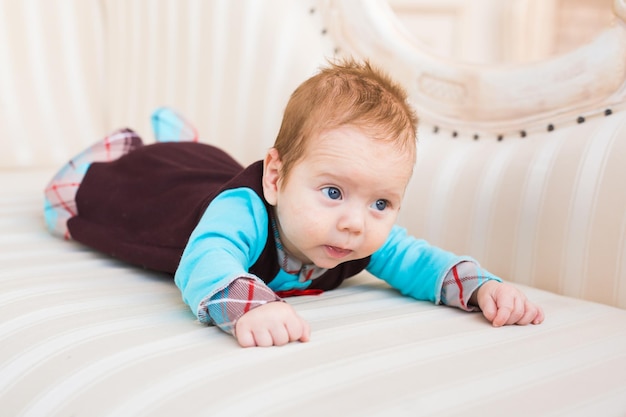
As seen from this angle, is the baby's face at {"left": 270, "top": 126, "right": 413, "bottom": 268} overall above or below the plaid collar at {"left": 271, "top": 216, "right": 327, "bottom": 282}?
above

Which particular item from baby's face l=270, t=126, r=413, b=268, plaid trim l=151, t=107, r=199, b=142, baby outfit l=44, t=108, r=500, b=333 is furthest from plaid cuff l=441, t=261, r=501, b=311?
plaid trim l=151, t=107, r=199, b=142

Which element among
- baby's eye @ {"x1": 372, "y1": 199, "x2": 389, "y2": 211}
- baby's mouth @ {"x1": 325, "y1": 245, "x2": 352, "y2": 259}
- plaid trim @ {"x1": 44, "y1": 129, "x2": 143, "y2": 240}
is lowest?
plaid trim @ {"x1": 44, "y1": 129, "x2": 143, "y2": 240}

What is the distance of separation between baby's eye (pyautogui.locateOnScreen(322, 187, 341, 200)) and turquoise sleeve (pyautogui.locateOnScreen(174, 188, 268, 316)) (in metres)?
0.13

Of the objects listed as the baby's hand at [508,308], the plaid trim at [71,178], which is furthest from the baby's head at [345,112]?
the plaid trim at [71,178]

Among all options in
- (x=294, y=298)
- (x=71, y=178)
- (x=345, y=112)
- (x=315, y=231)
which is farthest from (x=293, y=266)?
(x=71, y=178)

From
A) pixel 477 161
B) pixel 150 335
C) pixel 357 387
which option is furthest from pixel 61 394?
pixel 477 161

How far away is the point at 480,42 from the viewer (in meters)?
4.30

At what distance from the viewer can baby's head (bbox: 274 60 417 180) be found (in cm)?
96

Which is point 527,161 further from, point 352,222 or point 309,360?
point 309,360

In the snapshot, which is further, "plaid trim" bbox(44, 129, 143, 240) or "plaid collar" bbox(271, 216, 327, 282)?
"plaid trim" bbox(44, 129, 143, 240)

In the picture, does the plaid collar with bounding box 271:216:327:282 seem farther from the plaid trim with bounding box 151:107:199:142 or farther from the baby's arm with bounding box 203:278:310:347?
the plaid trim with bounding box 151:107:199:142

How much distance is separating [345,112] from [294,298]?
0.29 meters

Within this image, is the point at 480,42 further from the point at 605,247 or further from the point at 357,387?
the point at 357,387

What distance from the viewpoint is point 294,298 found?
1078mm
